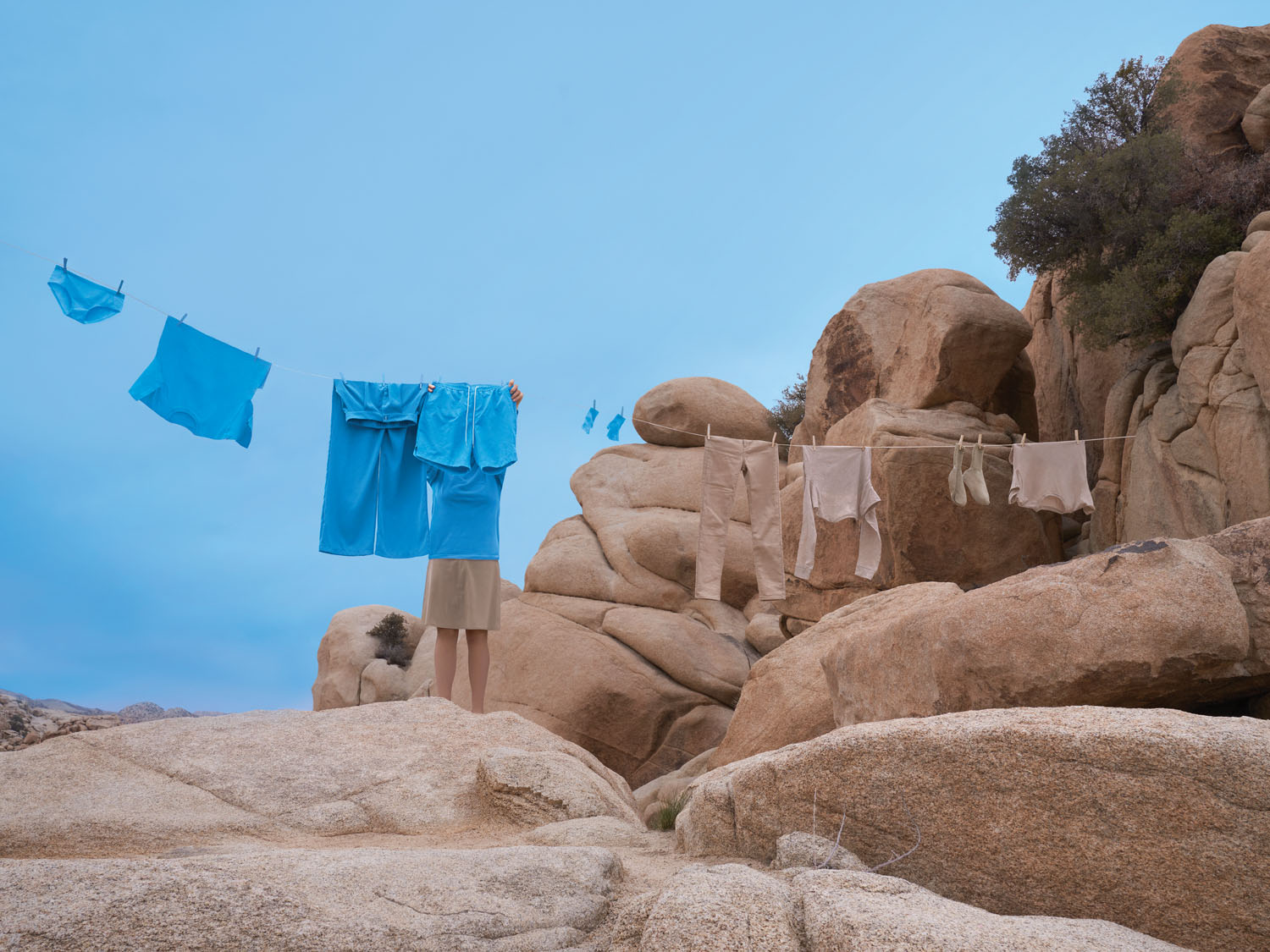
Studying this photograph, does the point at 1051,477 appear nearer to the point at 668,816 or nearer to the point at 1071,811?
the point at 668,816

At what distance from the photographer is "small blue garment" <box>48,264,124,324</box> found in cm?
880

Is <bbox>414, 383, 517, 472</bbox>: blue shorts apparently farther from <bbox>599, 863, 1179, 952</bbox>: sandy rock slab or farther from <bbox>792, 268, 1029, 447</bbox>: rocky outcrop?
<bbox>792, 268, 1029, 447</bbox>: rocky outcrop

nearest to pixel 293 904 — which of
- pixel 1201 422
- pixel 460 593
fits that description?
pixel 460 593

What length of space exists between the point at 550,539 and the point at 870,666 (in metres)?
11.0

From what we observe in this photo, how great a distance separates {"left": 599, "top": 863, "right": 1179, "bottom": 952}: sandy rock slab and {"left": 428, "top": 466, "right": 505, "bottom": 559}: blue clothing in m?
7.24

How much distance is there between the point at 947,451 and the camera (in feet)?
47.5

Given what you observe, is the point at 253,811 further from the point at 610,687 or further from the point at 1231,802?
the point at 610,687

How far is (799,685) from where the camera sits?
10328mm

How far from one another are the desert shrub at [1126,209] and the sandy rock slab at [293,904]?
13297 millimetres

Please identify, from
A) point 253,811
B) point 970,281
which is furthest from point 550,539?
point 253,811

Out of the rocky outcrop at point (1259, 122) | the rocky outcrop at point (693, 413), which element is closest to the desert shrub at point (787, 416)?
the rocky outcrop at point (693, 413)

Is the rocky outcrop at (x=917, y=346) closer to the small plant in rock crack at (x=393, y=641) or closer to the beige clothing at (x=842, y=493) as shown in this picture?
the beige clothing at (x=842, y=493)

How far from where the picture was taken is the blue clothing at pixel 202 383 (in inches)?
378

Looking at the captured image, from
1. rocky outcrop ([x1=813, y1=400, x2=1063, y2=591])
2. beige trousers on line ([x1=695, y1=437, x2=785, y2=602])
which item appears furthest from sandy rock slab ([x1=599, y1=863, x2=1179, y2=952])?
rocky outcrop ([x1=813, y1=400, x2=1063, y2=591])
